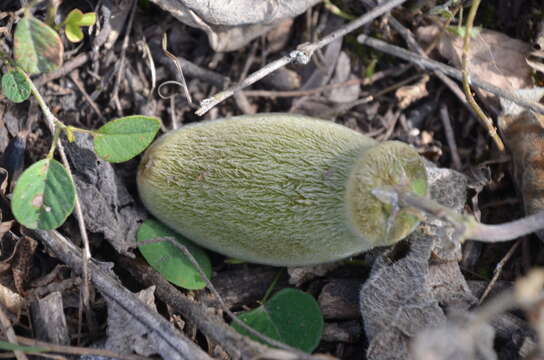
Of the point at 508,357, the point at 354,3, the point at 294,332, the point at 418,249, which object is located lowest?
the point at 508,357

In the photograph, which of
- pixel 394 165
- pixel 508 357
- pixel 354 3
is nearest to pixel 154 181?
pixel 394 165

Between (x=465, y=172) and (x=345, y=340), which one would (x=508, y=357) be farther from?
(x=465, y=172)

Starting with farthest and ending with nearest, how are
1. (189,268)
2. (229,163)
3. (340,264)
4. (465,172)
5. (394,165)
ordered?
(465,172), (340,264), (189,268), (229,163), (394,165)

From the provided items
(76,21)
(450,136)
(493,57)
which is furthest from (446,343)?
(493,57)

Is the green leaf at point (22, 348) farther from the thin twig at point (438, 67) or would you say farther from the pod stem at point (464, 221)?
the thin twig at point (438, 67)

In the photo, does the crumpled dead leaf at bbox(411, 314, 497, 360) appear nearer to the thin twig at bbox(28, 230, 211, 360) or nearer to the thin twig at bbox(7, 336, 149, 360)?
the thin twig at bbox(28, 230, 211, 360)

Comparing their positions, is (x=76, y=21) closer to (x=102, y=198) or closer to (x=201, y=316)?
(x=102, y=198)

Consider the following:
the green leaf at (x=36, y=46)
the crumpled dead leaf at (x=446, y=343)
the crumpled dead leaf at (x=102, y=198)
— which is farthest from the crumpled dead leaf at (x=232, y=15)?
the crumpled dead leaf at (x=446, y=343)

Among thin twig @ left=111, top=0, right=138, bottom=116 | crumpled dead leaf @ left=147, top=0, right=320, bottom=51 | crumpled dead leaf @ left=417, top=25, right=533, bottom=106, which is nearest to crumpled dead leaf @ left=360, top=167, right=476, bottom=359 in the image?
crumpled dead leaf @ left=417, top=25, right=533, bottom=106
